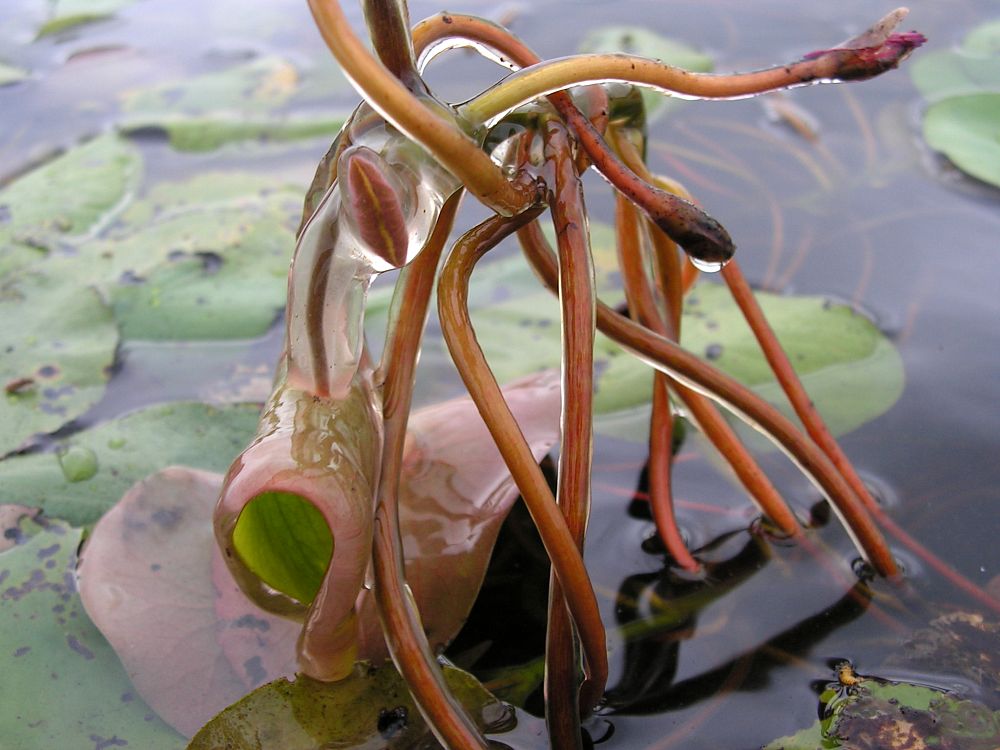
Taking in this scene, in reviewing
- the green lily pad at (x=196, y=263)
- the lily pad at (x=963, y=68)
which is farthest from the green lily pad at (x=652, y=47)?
the green lily pad at (x=196, y=263)

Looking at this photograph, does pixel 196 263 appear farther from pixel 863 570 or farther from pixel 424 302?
pixel 863 570

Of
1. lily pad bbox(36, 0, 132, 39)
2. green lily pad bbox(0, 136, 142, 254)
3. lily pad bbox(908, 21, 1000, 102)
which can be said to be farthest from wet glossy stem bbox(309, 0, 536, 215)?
lily pad bbox(36, 0, 132, 39)

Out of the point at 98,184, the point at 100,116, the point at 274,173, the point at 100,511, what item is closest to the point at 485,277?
the point at 274,173

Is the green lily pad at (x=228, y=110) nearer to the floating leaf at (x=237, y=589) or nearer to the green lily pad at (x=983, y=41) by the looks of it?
the floating leaf at (x=237, y=589)

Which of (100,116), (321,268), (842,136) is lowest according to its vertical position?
(842,136)

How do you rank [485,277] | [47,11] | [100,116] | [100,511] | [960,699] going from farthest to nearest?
1. [47,11]
2. [100,116]
3. [485,277]
4. [100,511]
5. [960,699]

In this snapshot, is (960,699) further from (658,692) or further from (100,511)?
(100,511)

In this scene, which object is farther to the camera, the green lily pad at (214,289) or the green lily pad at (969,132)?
the green lily pad at (969,132)
